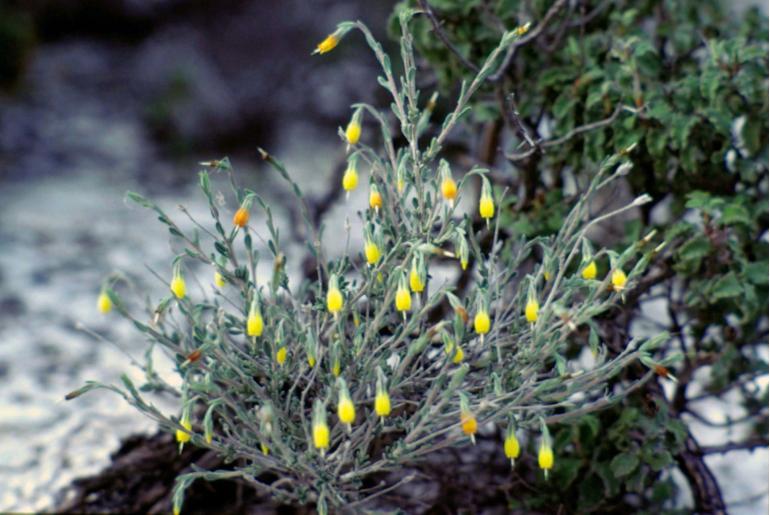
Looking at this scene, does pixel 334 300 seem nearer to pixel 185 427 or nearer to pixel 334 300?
pixel 334 300

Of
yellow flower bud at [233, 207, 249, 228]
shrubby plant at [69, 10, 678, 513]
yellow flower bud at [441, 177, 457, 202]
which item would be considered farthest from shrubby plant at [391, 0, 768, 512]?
yellow flower bud at [233, 207, 249, 228]

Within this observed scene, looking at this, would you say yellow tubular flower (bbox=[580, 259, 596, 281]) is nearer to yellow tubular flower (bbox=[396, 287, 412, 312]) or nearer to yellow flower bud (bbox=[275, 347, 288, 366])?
yellow tubular flower (bbox=[396, 287, 412, 312])

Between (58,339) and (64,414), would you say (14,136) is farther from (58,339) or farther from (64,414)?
(64,414)

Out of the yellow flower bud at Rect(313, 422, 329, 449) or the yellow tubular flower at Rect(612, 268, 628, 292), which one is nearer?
the yellow flower bud at Rect(313, 422, 329, 449)

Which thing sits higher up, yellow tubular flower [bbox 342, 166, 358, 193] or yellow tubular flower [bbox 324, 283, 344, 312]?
yellow tubular flower [bbox 342, 166, 358, 193]

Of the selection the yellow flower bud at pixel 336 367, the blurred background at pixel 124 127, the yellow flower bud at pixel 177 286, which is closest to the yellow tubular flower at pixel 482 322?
the yellow flower bud at pixel 336 367

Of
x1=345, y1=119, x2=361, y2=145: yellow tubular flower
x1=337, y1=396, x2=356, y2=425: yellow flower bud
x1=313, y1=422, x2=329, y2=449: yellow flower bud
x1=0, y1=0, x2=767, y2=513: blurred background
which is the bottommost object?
x1=313, y1=422, x2=329, y2=449: yellow flower bud
